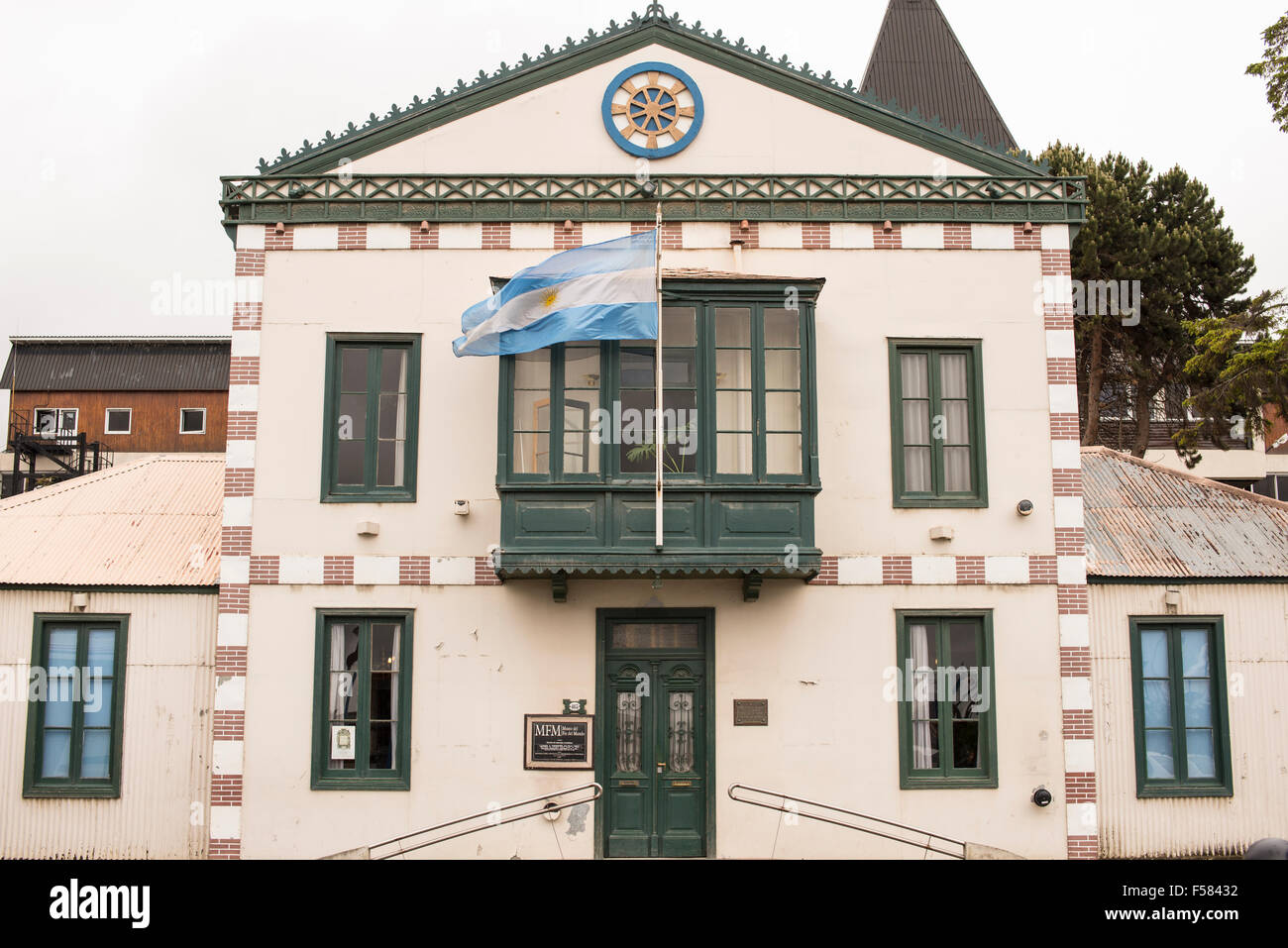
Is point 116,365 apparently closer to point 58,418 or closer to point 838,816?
point 58,418

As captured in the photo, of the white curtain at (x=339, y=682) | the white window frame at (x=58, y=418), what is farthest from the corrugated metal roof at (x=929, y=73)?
the white window frame at (x=58, y=418)

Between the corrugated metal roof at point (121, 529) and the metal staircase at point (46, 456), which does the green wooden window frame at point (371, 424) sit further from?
the metal staircase at point (46, 456)

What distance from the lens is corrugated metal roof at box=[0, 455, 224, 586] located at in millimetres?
14289

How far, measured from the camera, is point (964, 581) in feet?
44.9

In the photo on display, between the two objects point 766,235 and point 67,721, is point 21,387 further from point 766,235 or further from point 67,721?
point 766,235

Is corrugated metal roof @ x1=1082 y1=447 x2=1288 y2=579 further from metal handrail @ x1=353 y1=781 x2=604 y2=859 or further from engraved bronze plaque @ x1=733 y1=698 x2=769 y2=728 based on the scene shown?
metal handrail @ x1=353 y1=781 x2=604 y2=859

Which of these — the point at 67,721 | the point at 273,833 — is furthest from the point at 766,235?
the point at 67,721

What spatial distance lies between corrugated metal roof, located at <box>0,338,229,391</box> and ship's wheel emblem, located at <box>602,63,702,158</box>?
35383 mm

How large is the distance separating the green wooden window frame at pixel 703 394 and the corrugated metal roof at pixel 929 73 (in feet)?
57.0

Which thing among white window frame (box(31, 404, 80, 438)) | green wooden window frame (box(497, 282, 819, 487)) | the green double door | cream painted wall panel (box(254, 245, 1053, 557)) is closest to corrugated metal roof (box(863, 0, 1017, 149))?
cream painted wall panel (box(254, 245, 1053, 557))

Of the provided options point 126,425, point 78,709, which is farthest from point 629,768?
point 126,425

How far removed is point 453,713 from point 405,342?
183 inches

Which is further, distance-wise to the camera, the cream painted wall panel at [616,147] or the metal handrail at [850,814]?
the cream painted wall panel at [616,147]

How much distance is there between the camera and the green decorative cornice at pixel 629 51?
47.0ft
